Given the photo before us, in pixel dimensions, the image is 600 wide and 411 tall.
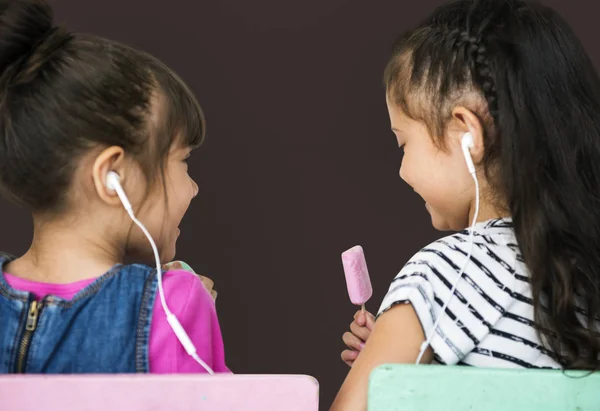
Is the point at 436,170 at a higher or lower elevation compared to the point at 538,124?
lower

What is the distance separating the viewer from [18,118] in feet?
4.02

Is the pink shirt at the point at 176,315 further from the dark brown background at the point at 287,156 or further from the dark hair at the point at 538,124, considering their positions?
the dark brown background at the point at 287,156

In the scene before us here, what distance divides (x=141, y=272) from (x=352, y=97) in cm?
142

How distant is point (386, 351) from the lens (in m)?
1.23

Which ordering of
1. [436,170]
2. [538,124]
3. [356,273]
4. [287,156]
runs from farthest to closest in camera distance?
[287,156]
[356,273]
[436,170]
[538,124]

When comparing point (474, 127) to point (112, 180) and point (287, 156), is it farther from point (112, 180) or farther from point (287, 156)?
point (287, 156)

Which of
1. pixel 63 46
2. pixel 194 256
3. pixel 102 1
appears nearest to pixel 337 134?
pixel 194 256

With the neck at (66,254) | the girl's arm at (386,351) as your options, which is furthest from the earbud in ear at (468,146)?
the neck at (66,254)

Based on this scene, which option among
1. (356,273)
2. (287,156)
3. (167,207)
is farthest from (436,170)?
(287,156)

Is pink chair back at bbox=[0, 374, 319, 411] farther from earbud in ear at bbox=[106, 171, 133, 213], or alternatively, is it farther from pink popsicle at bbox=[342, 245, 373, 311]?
pink popsicle at bbox=[342, 245, 373, 311]

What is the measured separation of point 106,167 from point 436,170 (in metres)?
0.47

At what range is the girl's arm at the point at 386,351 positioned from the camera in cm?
122

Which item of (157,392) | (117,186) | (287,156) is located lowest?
(287,156)

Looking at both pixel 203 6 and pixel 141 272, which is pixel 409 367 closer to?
pixel 141 272
